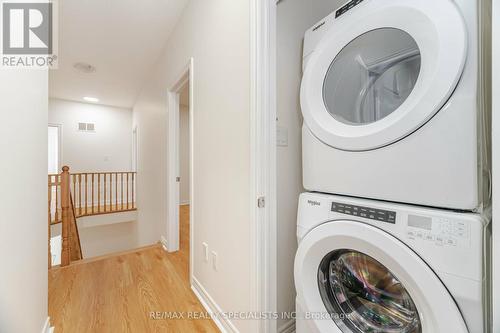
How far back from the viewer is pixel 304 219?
3.00ft

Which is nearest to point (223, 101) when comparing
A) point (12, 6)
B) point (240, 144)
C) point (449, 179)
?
point (240, 144)

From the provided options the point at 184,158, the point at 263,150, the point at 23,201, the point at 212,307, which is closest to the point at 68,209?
the point at 23,201

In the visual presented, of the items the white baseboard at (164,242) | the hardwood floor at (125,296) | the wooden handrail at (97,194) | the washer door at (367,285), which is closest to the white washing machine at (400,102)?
the washer door at (367,285)

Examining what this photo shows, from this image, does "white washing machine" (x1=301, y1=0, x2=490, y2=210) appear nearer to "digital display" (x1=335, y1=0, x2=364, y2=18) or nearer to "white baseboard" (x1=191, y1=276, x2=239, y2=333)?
"digital display" (x1=335, y1=0, x2=364, y2=18)

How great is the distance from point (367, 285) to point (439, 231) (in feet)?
1.32

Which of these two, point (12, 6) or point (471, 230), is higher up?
point (12, 6)

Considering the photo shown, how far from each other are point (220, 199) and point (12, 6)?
1.28 m

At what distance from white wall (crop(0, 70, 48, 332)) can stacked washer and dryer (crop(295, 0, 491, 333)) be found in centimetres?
113

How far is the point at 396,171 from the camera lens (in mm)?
670

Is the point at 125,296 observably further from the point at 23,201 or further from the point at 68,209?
the point at 68,209

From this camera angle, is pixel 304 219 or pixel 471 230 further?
pixel 304 219

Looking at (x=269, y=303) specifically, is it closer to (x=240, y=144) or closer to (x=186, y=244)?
(x=240, y=144)

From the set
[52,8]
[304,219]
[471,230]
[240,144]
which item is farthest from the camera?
[52,8]

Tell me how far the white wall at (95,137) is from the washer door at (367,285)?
611cm
